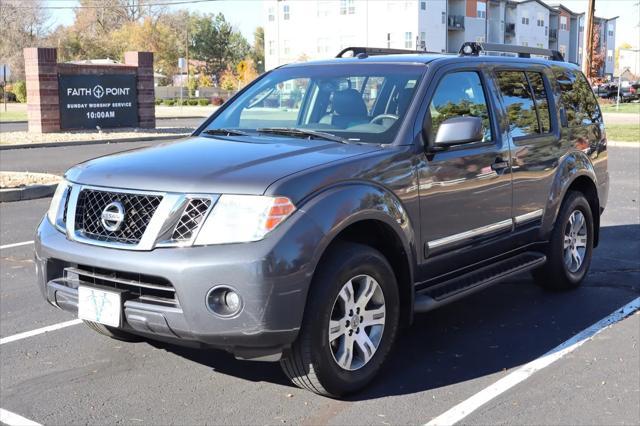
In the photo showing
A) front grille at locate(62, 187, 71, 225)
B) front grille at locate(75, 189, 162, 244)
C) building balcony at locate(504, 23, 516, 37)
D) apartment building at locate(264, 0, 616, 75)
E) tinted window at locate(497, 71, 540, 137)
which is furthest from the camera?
building balcony at locate(504, 23, 516, 37)

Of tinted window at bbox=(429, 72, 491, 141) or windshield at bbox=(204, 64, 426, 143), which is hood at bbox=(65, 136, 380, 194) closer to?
windshield at bbox=(204, 64, 426, 143)

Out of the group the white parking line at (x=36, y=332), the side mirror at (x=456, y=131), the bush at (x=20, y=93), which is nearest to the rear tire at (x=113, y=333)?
the white parking line at (x=36, y=332)

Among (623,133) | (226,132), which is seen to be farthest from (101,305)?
(623,133)

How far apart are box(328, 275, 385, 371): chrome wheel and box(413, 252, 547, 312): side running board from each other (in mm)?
375

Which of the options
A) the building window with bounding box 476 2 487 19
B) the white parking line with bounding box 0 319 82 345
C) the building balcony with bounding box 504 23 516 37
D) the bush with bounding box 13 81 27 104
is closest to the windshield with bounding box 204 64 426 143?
the white parking line with bounding box 0 319 82 345

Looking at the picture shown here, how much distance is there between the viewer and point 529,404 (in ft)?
13.4

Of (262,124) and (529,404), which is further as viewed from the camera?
(262,124)

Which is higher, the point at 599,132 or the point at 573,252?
the point at 599,132

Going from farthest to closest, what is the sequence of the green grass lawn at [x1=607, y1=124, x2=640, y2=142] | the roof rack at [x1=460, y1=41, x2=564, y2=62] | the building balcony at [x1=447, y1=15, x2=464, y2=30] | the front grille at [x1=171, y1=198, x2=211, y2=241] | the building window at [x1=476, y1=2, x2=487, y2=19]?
the building window at [x1=476, y1=2, x2=487, y2=19], the building balcony at [x1=447, y1=15, x2=464, y2=30], the green grass lawn at [x1=607, y1=124, x2=640, y2=142], the roof rack at [x1=460, y1=41, x2=564, y2=62], the front grille at [x1=171, y1=198, x2=211, y2=241]

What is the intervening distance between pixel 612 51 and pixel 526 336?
107387 mm

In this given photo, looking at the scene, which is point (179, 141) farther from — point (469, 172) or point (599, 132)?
point (599, 132)

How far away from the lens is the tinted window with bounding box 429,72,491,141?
491 cm

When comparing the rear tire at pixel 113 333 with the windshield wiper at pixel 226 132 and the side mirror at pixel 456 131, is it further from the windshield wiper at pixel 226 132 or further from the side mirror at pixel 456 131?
the side mirror at pixel 456 131

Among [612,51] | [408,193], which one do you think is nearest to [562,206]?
[408,193]
